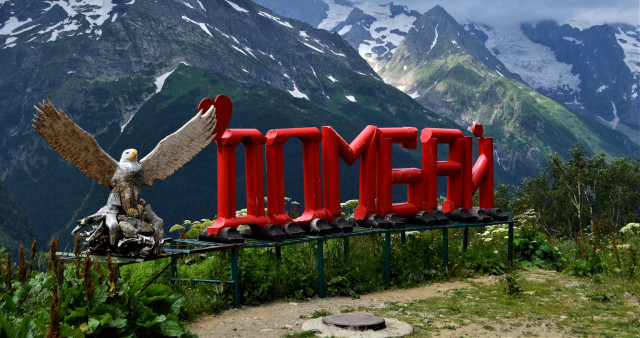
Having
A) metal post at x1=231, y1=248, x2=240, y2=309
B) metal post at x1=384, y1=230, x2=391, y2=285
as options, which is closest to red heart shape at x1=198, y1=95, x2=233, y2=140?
metal post at x1=231, y1=248, x2=240, y2=309

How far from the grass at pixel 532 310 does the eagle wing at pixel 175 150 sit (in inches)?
140

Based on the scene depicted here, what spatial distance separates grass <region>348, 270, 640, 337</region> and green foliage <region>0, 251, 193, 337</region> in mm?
3393

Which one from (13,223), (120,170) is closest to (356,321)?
(120,170)

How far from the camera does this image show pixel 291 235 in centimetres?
1219

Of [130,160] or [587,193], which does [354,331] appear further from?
[587,193]

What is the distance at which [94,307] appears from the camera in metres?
7.40

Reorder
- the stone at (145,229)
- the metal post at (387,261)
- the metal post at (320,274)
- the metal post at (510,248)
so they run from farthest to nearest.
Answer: the metal post at (510,248) < the metal post at (387,261) < the metal post at (320,274) < the stone at (145,229)

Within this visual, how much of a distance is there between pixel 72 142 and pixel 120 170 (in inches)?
31.7

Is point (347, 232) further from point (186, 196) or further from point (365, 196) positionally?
point (186, 196)

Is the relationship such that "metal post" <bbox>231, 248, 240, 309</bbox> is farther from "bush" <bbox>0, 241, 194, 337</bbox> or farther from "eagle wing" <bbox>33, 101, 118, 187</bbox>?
"bush" <bbox>0, 241, 194, 337</bbox>

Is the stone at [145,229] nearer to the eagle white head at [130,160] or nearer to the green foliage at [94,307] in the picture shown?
the eagle white head at [130,160]

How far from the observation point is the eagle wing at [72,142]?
9383mm

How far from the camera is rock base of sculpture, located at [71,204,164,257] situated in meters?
9.76

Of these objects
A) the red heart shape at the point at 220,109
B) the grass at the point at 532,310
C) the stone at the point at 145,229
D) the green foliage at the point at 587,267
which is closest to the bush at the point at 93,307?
the stone at the point at 145,229
